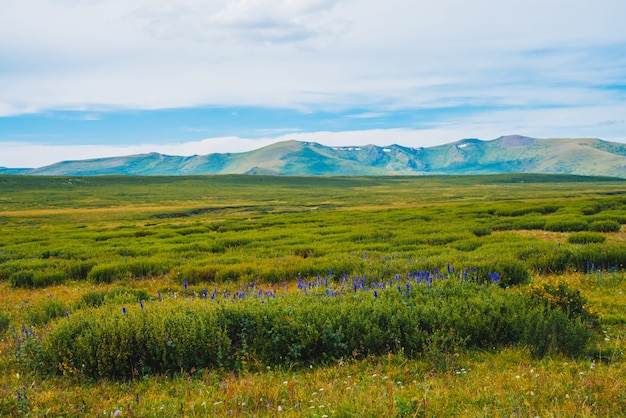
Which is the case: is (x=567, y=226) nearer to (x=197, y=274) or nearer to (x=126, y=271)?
(x=197, y=274)

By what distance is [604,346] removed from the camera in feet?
20.8

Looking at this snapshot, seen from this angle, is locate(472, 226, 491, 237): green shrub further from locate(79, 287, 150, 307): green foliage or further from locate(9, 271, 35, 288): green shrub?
locate(9, 271, 35, 288): green shrub

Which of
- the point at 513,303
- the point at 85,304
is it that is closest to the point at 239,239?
the point at 85,304

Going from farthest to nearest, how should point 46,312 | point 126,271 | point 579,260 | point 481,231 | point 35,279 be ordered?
point 481,231 < point 126,271 < point 35,279 < point 579,260 < point 46,312

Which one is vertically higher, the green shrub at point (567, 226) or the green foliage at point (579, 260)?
the green foliage at point (579, 260)

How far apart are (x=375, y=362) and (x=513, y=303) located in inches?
121

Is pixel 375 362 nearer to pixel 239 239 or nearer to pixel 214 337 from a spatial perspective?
pixel 214 337

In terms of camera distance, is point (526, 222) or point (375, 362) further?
point (526, 222)

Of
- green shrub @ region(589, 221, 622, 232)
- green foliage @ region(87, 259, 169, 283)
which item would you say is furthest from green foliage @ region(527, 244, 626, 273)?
green foliage @ region(87, 259, 169, 283)

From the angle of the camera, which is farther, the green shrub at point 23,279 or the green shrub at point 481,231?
the green shrub at point 481,231

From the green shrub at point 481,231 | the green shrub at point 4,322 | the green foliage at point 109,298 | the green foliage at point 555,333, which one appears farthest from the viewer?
the green shrub at point 481,231

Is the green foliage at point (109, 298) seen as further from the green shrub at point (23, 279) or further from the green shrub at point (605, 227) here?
the green shrub at point (605, 227)

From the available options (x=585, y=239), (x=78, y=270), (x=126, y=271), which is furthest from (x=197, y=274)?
(x=585, y=239)

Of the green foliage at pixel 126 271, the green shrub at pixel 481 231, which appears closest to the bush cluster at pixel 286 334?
the green foliage at pixel 126 271
